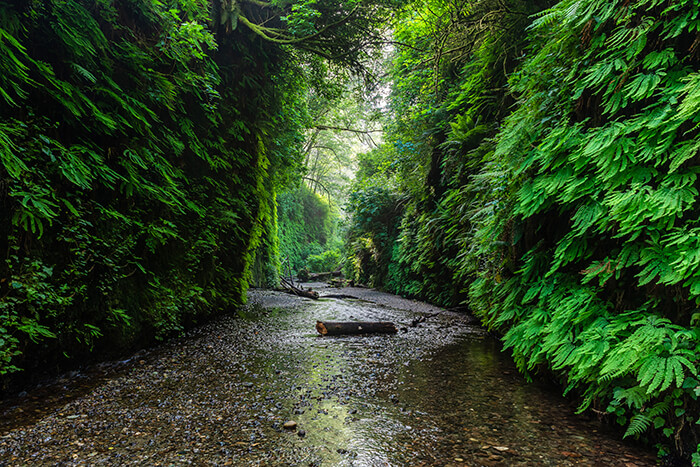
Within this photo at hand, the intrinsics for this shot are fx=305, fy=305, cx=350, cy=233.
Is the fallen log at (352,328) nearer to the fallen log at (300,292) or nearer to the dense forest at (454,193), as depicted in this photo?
the dense forest at (454,193)

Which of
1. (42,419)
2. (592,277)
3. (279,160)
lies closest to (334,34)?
(279,160)

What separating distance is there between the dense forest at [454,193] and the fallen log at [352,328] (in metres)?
1.65

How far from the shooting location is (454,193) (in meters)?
6.50

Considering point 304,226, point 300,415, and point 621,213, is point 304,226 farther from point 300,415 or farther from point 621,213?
point 621,213

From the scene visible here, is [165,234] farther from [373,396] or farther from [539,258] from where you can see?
[539,258]

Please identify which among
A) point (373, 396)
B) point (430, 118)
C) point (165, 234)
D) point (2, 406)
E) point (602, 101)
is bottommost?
point (2, 406)

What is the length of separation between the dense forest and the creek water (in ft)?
1.07

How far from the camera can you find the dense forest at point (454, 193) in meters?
1.95

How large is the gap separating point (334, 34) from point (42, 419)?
7169 millimetres

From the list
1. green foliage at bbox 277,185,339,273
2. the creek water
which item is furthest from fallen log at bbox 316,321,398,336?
green foliage at bbox 277,185,339,273

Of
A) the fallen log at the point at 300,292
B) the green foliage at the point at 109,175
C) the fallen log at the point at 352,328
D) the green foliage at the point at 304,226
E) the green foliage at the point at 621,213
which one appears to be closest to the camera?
the green foliage at the point at 621,213

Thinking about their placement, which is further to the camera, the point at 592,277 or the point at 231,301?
the point at 231,301

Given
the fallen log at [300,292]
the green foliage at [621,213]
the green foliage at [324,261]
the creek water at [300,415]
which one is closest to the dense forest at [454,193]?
the green foliage at [621,213]

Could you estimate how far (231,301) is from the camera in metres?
6.35
